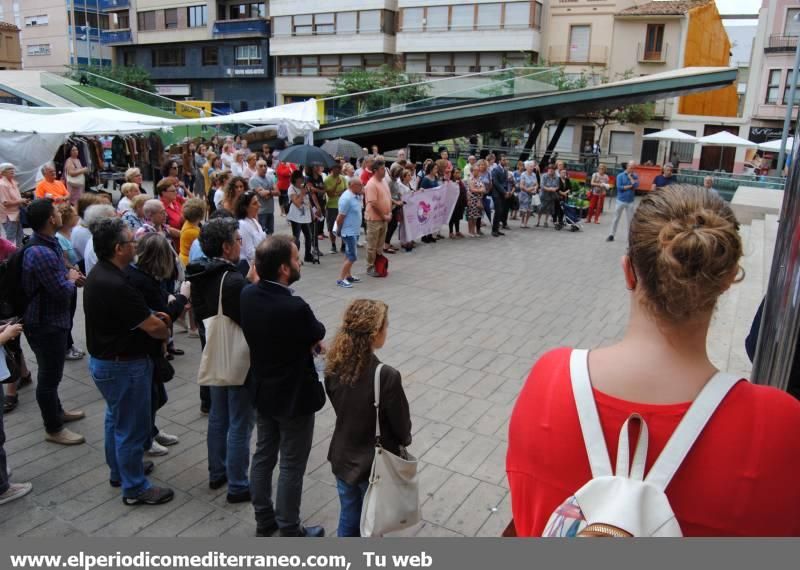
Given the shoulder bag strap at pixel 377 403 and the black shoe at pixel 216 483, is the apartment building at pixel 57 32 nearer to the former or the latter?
the black shoe at pixel 216 483

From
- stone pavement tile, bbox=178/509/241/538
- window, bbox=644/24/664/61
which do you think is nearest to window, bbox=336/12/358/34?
window, bbox=644/24/664/61

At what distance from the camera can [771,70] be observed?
3716 centimetres

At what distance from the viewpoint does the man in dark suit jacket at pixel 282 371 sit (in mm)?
3443

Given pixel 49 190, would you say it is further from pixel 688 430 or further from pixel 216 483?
pixel 688 430

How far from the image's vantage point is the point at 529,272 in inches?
453

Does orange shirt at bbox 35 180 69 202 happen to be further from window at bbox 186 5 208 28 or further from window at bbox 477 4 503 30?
window at bbox 186 5 208 28

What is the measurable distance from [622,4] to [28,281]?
41879 millimetres

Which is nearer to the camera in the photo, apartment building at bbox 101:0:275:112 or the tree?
the tree

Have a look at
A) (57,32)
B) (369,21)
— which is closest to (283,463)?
(369,21)

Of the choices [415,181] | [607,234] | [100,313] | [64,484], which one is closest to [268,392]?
[100,313]

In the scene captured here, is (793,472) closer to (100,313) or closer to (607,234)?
(100,313)

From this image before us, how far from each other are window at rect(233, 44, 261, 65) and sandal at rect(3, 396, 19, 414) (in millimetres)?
52065

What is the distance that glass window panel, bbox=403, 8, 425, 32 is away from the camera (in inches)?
1741

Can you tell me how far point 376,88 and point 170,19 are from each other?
91.7 feet
